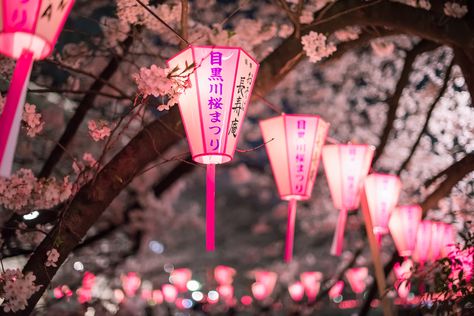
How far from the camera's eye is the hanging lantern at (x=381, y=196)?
8.10 meters

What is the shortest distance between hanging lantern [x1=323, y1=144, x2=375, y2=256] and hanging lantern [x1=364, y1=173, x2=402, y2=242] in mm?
909

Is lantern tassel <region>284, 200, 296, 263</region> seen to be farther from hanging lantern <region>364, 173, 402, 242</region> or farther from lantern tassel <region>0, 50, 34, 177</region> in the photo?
lantern tassel <region>0, 50, 34, 177</region>

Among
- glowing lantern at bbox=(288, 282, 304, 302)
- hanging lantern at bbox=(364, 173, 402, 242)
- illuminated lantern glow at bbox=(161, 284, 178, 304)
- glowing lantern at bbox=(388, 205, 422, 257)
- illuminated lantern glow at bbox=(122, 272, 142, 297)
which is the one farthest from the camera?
illuminated lantern glow at bbox=(161, 284, 178, 304)

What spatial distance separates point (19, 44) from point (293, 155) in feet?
12.1

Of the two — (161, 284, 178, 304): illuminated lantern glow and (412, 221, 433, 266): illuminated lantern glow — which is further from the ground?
(412, 221, 433, 266): illuminated lantern glow

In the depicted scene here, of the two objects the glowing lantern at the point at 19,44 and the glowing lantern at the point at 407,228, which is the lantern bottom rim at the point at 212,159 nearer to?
the glowing lantern at the point at 19,44

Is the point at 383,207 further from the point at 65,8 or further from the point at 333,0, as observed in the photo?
the point at 65,8

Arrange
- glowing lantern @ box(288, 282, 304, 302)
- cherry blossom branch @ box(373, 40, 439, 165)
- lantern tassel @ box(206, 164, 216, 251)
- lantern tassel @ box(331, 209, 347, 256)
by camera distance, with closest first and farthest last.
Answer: lantern tassel @ box(206, 164, 216, 251), lantern tassel @ box(331, 209, 347, 256), cherry blossom branch @ box(373, 40, 439, 165), glowing lantern @ box(288, 282, 304, 302)

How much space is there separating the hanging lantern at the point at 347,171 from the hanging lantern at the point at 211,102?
10.1ft

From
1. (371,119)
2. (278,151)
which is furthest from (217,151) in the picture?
(371,119)

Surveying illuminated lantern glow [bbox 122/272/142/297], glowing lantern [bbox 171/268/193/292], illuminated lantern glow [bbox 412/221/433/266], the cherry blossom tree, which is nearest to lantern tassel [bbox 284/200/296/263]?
the cherry blossom tree

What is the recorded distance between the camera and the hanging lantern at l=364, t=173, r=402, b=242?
319 inches

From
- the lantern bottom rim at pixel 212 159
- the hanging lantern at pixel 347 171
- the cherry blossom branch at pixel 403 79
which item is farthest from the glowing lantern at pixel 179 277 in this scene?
the lantern bottom rim at pixel 212 159

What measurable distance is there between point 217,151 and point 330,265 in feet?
75.1
